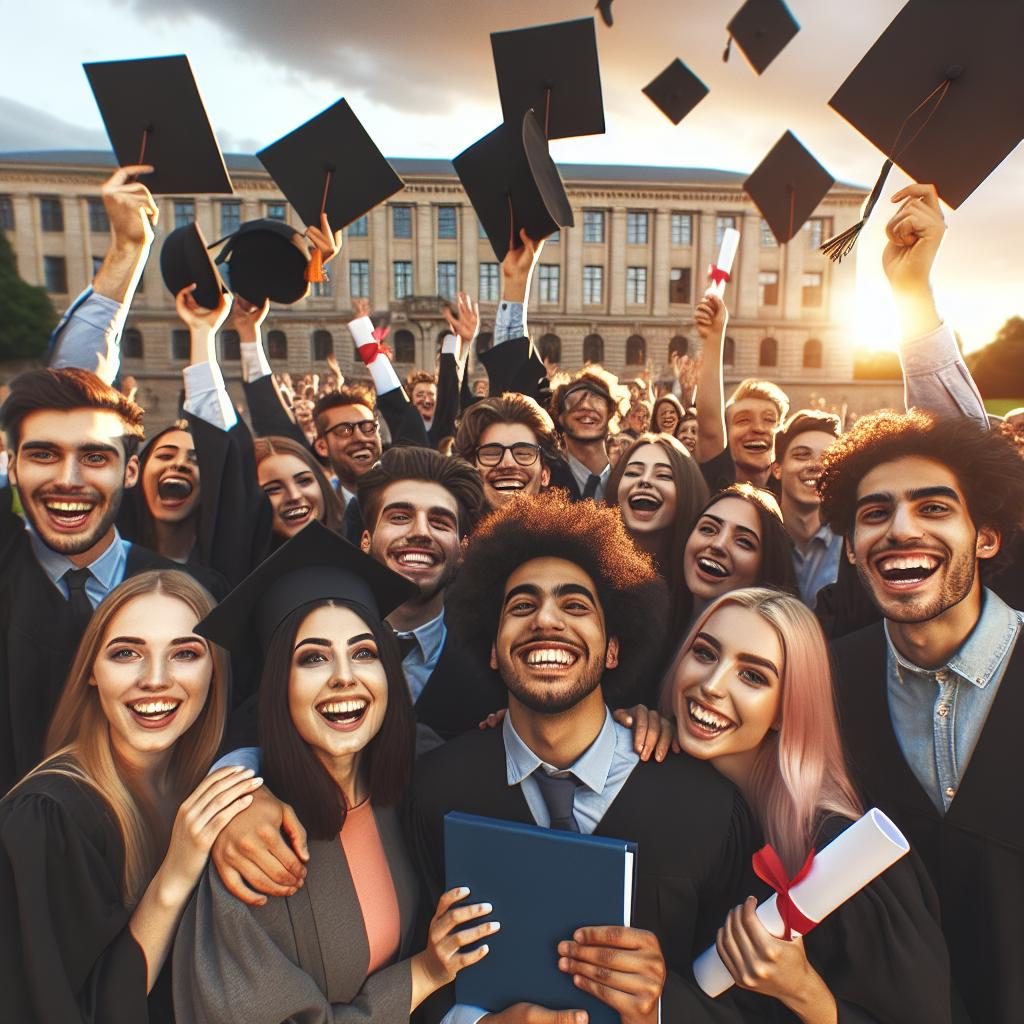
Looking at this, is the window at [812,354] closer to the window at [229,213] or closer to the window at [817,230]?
the window at [817,230]

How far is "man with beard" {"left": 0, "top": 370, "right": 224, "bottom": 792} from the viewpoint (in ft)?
8.25

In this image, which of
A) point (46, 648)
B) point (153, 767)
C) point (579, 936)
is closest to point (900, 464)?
point (579, 936)

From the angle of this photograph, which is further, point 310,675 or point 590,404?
point 590,404

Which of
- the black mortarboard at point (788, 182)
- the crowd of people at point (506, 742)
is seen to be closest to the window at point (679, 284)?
the black mortarboard at point (788, 182)

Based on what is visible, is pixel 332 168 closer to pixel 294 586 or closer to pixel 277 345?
pixel 294 586

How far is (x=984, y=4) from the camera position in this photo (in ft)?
9.78

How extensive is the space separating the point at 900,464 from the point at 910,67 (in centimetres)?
194

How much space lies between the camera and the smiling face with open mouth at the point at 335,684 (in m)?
1.99

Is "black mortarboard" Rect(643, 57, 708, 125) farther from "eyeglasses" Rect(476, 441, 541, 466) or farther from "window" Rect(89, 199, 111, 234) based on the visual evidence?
"window" Rect(89, 199, 111, 234)

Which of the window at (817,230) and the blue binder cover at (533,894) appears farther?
the window at (817,230)

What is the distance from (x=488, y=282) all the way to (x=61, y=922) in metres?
47.3

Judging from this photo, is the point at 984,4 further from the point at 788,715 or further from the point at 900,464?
the point at 788,715

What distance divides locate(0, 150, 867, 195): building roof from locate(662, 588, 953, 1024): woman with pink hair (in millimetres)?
47106

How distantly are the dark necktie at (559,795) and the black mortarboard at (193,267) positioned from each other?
2.99 meters
